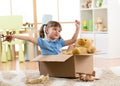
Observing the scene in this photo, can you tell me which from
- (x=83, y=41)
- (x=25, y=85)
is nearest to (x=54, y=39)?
(x=83, y=41)

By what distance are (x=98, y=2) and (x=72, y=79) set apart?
194 centimetres

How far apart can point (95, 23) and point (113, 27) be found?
12.2 inches

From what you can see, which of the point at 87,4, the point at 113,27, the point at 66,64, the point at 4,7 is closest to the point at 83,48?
the point at 66,64

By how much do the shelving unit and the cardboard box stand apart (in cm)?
162

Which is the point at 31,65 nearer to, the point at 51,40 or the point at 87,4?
the point at 51,40

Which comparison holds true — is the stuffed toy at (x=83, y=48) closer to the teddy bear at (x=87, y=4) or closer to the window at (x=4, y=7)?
the teddy bear at (x=87, y=4)

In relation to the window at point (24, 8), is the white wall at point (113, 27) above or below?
below

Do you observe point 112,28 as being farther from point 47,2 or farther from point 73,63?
point 73,63

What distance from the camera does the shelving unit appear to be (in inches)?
148

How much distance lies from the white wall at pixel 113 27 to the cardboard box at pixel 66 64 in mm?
1612

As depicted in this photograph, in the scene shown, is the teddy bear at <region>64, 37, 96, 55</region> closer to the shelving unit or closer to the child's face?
the child's face

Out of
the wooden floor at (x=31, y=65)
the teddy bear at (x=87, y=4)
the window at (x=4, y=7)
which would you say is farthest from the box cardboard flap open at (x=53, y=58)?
the window at (x=4, y=7)

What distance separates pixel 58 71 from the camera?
7.16 ft

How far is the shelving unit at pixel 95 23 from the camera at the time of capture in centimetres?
376
